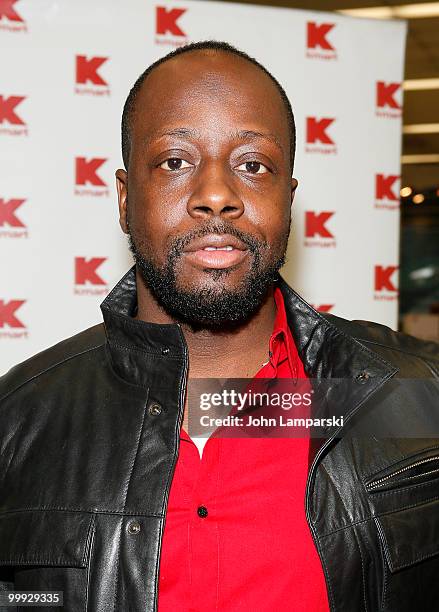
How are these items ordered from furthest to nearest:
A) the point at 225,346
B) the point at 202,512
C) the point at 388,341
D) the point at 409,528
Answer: the point at 388,341
the point at 225,346
the point at 409,528
the point at 202,512

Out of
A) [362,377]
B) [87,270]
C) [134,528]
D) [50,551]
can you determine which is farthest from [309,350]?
[87,270]

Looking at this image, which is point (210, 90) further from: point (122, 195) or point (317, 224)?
point (317, 224)

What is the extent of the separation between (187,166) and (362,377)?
0.48 metres

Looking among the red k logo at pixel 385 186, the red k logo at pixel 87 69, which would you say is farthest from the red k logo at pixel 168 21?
the red k logo at pixel 385 186

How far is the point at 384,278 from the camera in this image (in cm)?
230

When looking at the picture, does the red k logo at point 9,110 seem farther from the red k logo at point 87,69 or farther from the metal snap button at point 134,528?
the metal snap button at point 134,528

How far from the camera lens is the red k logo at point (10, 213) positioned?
206 centimetres

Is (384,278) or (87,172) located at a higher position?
(87,172)

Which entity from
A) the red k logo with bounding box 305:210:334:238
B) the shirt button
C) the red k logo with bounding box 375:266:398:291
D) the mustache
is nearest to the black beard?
the mustache

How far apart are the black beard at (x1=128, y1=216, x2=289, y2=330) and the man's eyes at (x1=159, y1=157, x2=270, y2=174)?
12 cm

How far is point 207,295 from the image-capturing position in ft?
4.33

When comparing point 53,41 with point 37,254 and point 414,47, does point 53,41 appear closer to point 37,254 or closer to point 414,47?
point 37,254

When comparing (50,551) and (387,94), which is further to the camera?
(387,94)

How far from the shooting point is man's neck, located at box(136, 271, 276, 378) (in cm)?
142
